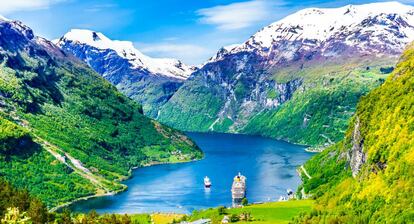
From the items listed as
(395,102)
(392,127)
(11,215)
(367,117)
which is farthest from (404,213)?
(11,215)

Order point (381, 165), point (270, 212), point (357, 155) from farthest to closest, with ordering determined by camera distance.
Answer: point (270, 212)
point (357, 155)
point (381, 165)

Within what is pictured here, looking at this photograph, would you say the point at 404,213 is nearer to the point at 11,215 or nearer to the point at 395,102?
the point at 395,102

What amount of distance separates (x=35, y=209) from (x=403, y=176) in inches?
2995

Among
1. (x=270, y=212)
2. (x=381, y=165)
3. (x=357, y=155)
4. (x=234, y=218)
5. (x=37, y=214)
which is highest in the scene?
(x=357, y=155)

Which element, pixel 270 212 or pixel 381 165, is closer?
pixel 381 165

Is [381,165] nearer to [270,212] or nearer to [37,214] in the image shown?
[270,212]

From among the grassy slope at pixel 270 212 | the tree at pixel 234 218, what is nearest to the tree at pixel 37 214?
the grassy slope at pixel 270 212

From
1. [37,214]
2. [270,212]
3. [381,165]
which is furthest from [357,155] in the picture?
[37,214]

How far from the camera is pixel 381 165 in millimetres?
147750

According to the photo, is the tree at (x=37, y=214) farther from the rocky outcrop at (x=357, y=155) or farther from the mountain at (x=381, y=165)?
the rocky outcrop at (x=357, y=155)

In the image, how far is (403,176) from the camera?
130250 millimetres

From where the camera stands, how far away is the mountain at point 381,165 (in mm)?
128625

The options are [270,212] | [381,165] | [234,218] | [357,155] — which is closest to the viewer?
[381,165]

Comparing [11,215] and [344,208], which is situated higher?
[344,208]
